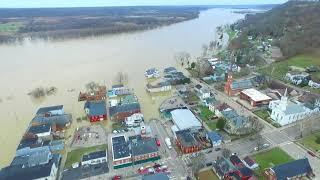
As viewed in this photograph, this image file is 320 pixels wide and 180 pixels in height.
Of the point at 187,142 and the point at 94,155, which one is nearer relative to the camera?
the point at 94,155

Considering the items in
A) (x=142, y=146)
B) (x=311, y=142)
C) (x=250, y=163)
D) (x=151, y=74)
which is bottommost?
(x=250, y=163)

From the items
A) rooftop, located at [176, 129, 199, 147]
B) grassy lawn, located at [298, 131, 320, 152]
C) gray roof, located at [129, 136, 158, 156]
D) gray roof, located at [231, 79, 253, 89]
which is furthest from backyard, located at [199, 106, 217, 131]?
grassy lawn, located at [298, 131, 320, 152]

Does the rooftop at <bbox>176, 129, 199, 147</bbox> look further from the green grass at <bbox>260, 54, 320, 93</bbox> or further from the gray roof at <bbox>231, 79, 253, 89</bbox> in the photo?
the green grass at <bbox>260, 54, 320, 93</bbox>

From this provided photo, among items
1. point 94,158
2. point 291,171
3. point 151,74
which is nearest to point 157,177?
point 94,158

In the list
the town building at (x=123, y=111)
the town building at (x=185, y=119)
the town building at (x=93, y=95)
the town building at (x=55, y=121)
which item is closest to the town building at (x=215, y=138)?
the town building at (x=185, y=119)

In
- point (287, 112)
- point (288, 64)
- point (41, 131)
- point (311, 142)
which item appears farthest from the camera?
point (288, 64)

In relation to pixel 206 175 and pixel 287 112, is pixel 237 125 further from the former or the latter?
pixel 206 175

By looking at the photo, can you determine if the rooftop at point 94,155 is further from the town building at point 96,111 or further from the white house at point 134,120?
the town building at point 96,111
